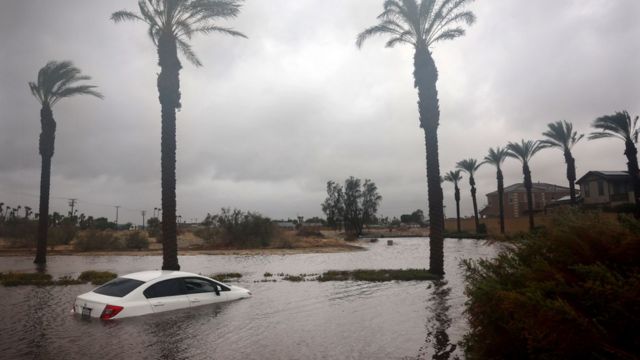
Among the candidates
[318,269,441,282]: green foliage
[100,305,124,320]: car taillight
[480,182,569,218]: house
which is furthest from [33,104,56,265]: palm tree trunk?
[480,182,569,218]: house

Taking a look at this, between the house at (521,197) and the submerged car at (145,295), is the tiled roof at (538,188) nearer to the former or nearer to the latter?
the house at (521,197)

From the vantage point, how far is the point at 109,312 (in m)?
10.8

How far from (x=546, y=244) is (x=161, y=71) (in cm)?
1963

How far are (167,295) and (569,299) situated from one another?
10.4m

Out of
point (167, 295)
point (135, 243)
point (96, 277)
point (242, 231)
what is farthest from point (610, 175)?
point (167, 295)

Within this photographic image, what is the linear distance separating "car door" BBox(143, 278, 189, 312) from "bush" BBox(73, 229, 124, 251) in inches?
1643

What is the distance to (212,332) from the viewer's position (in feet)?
35.0

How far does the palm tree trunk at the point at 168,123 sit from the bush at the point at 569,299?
57.5ft

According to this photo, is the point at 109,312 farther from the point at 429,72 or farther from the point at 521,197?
the point at 521,197

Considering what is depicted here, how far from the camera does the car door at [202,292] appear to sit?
13.0 m

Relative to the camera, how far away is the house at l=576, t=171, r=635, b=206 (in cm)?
5462

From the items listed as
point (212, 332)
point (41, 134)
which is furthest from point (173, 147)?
point (41, 134)

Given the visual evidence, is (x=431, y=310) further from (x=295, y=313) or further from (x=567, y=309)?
(x=567, y=309)

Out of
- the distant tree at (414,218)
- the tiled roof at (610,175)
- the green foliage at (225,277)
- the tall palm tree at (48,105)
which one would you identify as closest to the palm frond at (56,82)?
the tall palm tree at (48,105)
